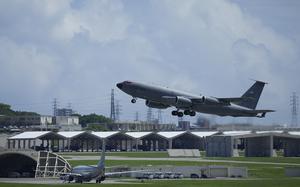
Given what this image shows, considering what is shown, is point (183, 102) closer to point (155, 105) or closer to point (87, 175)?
point (155, 105)

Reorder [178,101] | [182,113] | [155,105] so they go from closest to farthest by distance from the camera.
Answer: [178,101], [155,105], [182,113]

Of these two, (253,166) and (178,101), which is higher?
(178,101)

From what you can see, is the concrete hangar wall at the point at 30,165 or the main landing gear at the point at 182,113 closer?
the main landing gear at the point at 182,113

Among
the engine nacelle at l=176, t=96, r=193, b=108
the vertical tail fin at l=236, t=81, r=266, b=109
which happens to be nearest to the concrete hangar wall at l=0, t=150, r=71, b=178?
the engine nacelle at l=176, t=96, r=193, b=108

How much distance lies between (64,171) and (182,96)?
3495cm

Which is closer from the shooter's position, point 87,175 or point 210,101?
point 210,101

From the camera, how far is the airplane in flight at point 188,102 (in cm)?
11432

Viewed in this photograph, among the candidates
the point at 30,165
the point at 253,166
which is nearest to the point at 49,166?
the point at 30,165

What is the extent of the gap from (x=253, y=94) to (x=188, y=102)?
2000 cm

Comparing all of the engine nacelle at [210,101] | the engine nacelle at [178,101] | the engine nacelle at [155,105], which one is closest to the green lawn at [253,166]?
the engine nacelle at [210,101]

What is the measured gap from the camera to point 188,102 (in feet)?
390

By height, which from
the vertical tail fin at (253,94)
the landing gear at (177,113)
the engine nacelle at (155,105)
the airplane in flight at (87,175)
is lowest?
the airplane in flight at (87,175)

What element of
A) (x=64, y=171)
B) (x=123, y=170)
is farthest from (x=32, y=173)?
(x=123, y=170)

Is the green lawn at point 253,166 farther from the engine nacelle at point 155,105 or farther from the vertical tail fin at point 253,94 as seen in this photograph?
the engine nacelle at point 155,105
